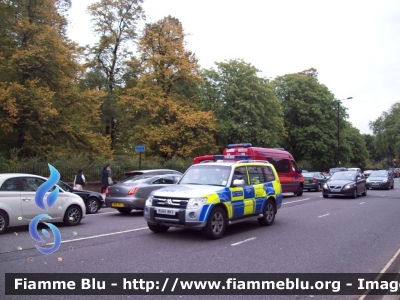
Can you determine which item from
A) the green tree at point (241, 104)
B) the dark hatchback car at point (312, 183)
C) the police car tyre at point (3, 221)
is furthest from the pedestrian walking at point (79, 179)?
the green tree at point (241, 104)

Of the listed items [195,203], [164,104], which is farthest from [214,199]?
[164,104]

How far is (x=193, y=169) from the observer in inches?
418

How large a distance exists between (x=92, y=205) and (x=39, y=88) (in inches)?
466

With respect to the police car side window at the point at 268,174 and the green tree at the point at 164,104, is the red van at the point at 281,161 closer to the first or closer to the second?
the police car side window at the point at 268,174

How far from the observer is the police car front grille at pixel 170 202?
8867 millimetres

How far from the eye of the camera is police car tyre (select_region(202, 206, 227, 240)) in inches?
353

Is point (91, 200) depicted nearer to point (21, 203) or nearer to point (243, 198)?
point (21, 203)

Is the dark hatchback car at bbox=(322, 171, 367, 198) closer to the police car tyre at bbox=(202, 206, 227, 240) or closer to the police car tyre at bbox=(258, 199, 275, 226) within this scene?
the police car tyre at bbox=(258, 199, 275, 226)

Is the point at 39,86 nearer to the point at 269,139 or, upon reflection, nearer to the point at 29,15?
the point at 29,15

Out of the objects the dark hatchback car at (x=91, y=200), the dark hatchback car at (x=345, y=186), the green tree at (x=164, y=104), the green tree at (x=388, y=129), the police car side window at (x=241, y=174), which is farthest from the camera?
the green tree at (x=388, y=129)

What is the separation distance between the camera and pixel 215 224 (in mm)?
9180

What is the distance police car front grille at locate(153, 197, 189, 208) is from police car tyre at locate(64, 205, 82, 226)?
11.7 ft

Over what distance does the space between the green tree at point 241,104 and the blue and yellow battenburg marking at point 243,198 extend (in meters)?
25.9

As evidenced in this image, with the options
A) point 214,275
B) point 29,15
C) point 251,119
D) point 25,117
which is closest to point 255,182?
point 214,275
